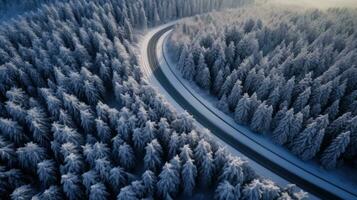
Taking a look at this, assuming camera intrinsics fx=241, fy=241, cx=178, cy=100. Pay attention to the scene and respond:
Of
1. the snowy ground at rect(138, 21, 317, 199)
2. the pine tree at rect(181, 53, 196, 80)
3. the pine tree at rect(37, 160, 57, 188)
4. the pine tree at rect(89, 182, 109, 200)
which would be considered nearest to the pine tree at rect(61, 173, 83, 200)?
the pine tree at rect(89, 182, 109, 200)

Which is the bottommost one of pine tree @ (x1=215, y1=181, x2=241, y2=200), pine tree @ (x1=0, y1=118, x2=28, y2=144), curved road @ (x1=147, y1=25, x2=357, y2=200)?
curved road @ (x1=147, y1=25, x2=357, y2=200)

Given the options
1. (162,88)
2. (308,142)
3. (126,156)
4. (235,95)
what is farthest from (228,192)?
(162,88)

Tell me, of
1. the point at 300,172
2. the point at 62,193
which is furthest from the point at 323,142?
the point at 62,193

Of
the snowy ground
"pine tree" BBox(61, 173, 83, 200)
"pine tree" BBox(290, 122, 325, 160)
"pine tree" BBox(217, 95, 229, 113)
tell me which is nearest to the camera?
"pine tree" BBox(61, 173, 83, 200)

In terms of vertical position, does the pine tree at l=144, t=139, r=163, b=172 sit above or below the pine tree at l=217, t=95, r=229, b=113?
above

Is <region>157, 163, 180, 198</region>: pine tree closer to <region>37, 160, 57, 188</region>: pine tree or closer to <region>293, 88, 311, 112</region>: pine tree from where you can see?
<region>37, 160, 57, 188</region>: pine tree

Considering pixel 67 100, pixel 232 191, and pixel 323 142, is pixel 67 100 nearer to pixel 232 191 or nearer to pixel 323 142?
pixel 232 191

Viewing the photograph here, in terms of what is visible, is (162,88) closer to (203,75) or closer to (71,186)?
(203,75)
